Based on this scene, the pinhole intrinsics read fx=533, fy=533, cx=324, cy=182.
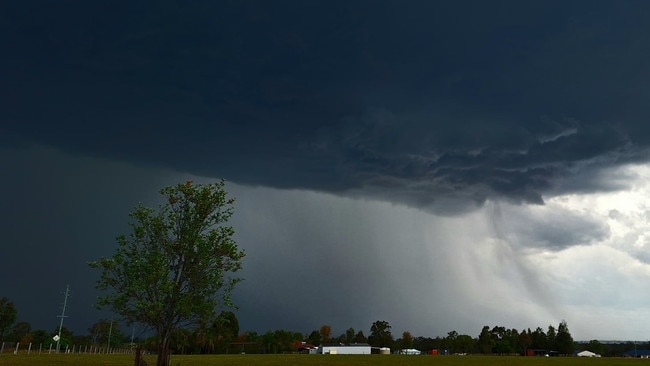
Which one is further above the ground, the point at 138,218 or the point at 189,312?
the point at 138,218

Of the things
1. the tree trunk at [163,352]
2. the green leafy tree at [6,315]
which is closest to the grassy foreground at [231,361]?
the tree trunk at [163,352]

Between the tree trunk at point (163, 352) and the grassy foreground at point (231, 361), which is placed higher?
the tree trunk at point (163, 352)

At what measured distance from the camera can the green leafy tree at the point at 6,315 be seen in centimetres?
17362

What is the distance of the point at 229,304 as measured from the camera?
38.4m

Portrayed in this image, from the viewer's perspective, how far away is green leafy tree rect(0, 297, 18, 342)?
17362 cm

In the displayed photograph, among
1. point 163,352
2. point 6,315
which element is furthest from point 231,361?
point 6,315

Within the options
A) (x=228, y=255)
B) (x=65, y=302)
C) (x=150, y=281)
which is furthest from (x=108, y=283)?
(x=65, y=302)

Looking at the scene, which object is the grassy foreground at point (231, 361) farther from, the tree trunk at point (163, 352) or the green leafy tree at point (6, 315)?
the green leafy tree at point (6, 315)

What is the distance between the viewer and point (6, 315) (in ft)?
572

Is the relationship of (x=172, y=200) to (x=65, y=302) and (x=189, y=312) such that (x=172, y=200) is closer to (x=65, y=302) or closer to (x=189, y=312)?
(x=189, y=312)

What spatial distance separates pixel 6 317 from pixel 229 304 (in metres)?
171

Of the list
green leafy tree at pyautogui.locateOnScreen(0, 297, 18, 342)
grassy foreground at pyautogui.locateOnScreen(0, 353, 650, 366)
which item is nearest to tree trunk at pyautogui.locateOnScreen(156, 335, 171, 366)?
grassy foreground at pyautogui.locateOnScreen(0, 353, 650, 366)

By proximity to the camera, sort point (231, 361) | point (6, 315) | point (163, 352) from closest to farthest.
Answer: point (163, 352)
point (231, 361)
point (6, 315)

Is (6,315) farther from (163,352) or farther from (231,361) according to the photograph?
(163,352)
